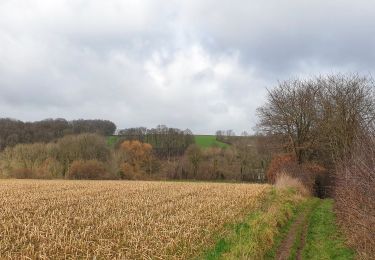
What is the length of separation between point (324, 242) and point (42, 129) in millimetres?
102826

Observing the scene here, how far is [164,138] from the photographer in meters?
108

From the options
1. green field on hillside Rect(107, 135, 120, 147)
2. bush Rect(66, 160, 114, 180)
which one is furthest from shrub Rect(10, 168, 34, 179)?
green field on hillside Rect(107, 135, 120, 147)

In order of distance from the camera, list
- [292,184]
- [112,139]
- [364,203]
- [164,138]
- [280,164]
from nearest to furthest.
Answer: [364,203], [292,184], [280,164], [164,138], [112,139]

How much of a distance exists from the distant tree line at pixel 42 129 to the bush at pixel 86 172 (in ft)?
98.3

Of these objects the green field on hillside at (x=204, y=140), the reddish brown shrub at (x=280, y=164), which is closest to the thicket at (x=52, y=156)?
the green field on hillside at (x=204, y=140)

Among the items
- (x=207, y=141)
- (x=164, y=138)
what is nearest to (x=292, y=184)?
(x=164, y=138)

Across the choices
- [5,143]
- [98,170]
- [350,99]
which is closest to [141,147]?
[98,170]

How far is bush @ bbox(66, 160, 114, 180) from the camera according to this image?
7512 cm

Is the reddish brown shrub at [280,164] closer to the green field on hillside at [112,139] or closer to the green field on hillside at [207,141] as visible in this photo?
the green field on hillside at [207,141]

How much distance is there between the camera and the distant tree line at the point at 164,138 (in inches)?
4099

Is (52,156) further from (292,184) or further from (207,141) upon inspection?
(292,184)

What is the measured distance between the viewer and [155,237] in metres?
13.1

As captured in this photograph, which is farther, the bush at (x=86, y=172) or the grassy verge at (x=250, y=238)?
the bush at (x=86, y=172)

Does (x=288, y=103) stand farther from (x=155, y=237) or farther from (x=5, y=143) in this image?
(x=5, y=143)
